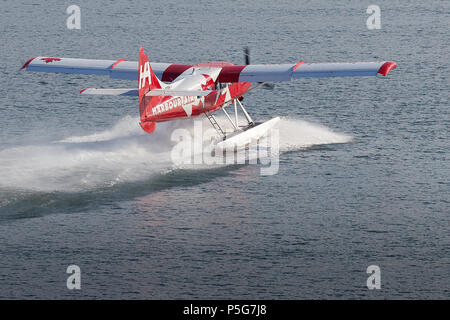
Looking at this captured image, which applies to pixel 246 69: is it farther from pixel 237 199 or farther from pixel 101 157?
pixel 237 199

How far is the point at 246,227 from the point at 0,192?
8.24 m

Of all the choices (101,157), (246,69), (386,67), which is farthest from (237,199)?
(386,67)

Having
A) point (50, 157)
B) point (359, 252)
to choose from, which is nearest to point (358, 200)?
point (359, 252)

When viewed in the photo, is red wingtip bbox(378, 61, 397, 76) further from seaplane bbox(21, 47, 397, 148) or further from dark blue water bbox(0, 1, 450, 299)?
dark blue water bbox(0, 1, 450, 299)

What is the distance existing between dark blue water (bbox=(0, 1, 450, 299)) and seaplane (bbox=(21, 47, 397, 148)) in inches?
80.5

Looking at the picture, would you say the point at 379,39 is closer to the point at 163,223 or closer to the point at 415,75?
the point at 415,75

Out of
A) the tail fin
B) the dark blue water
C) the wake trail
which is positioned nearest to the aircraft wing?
the wake trail

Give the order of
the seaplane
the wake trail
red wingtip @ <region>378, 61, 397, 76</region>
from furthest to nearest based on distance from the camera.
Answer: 1. red wingtip @ <region>378, 61, 397, 76</region>
2. the seaplane
3. the wake trail

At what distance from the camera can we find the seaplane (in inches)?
1129

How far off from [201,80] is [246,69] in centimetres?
249

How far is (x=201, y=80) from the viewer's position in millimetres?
32406

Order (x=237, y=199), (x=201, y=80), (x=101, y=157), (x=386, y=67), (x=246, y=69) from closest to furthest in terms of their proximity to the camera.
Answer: (x=237, y=199) → (x=386, y=67) → (x=101, y=157) → (x=201, y=80) → (x=246, y=69)

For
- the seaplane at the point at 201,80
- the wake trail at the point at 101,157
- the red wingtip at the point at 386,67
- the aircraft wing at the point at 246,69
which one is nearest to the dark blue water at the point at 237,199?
the wake trail at the point at 101,157

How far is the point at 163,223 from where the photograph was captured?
2592 cm
